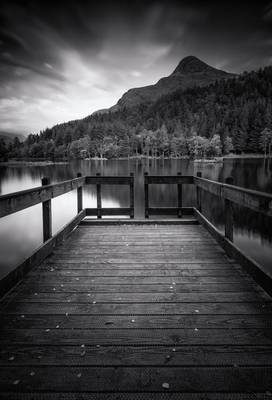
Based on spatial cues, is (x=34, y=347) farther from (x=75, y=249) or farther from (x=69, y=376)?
(x=75, y=249)

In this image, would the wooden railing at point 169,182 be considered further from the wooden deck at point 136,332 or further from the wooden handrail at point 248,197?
the wooden deck at point 136,332

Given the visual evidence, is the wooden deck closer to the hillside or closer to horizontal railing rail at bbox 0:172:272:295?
horizontal railing rail at bbox 0:172:272:295

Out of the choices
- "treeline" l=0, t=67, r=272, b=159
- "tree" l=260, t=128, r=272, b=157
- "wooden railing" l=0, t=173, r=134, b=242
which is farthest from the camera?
"treeline" l=0, t=67, r=272, b=159

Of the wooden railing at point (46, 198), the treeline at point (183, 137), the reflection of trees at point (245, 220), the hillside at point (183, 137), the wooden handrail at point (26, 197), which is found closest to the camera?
the wooden handrail at point (26, 197)

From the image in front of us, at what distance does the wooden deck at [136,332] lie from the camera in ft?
5.85

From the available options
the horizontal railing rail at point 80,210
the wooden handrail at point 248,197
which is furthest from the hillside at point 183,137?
the wooden handrail at point 248,197

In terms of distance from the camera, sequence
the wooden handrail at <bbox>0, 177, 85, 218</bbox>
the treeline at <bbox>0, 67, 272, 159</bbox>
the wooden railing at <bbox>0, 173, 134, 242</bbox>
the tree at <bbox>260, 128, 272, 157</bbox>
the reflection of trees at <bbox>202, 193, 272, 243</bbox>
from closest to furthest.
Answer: the wooden handrail at <bbox>0, 177, 85, 218</bbox>
the wooden railing at <bbox>0, 173, 134, 242</bbox>
the reflection of trees at <bbox>202, 193, 272, 243</bbox>
the tree at <bbox>260, 128, 272, 157</bbox>
the treeline at <bbox>0, 67, 272, 159</bbox>

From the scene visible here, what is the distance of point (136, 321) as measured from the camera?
257 centimetres

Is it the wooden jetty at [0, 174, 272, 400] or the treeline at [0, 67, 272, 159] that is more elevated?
the treeline at [0, 67, 272, 159]

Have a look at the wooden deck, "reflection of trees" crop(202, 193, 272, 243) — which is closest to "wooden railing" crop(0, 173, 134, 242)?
the wooden deck

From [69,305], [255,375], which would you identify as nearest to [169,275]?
[69,305]

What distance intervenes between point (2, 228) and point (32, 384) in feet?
49.1

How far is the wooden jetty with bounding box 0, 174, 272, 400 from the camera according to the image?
180 centimetres

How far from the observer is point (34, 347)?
2.18 meters
